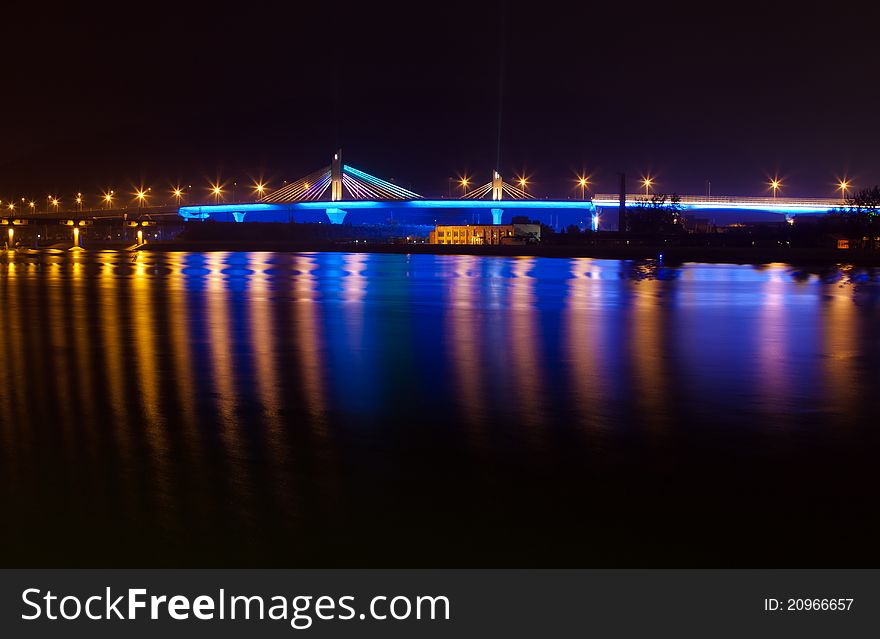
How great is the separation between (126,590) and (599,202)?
9453cm

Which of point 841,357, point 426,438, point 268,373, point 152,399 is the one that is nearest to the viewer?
point 426,438

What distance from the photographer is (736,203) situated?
97938mm

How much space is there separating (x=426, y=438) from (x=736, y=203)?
322ft

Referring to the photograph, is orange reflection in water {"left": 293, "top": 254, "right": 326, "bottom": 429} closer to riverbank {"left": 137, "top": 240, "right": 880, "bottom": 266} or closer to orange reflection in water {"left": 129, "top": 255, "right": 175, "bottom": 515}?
orange reflection in water {"left": 129, "top": 255, "right": 175, "bottom": 515}

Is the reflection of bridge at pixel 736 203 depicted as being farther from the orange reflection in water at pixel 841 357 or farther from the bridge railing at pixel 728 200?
the orange reflection in water at pixel 841 357

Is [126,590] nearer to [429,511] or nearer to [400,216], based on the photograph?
[429,511]

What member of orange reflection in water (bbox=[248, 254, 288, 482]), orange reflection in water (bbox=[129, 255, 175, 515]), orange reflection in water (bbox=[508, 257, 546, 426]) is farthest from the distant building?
orange reflection in water (bbox=[129, 255, 175, 515])

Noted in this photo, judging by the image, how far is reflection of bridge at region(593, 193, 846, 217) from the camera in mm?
95562

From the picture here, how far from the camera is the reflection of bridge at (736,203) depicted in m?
95.6

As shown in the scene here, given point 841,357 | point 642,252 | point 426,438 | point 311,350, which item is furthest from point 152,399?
point 642,252

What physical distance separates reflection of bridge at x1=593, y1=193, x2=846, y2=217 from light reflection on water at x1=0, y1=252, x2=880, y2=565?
277 feet

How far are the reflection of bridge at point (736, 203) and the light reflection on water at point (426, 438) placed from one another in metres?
84.4

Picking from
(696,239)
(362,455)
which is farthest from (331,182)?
(362,455)

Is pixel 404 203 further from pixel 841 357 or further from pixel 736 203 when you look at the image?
pixel 841 357
